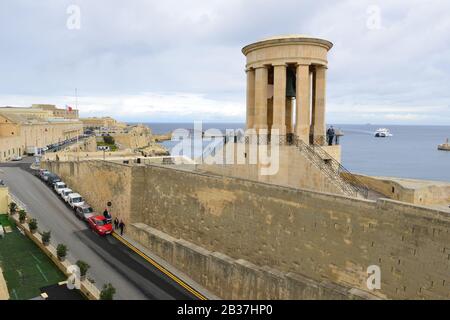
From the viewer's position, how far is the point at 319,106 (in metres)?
17.9

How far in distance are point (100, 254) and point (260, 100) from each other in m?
11.8

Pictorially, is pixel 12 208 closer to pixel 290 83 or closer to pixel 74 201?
pixel 74 201

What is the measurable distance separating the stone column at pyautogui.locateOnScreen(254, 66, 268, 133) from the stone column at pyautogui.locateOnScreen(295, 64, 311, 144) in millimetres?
1631

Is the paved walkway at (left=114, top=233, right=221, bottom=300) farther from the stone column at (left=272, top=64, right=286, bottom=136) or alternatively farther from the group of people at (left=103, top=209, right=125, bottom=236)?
the stone column at (left=272, top=64, right=286, bottom=136)

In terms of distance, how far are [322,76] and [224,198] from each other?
7.56 metres

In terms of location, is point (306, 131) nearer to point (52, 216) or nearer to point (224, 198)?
point (224, 198)

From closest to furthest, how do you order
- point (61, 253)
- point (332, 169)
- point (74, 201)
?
1. point (332, 169)
2. point (61, 253)
3. point (74, 201)

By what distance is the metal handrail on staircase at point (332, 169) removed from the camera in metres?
14.2

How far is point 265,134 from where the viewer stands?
1712 cm

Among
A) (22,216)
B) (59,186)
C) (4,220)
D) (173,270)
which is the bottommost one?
(173,270)

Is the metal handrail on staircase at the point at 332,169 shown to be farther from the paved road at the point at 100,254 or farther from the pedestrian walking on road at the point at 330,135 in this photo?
the paved road at the point at 100,254

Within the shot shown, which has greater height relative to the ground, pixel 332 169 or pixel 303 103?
pixel 303 103

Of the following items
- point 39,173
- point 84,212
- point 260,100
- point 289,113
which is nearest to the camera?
point 260,100

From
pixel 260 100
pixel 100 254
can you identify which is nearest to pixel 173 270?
pixel 100 254
